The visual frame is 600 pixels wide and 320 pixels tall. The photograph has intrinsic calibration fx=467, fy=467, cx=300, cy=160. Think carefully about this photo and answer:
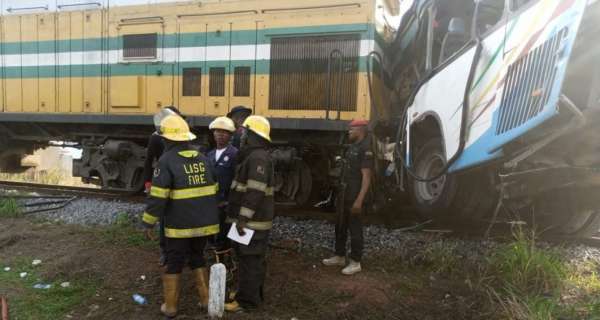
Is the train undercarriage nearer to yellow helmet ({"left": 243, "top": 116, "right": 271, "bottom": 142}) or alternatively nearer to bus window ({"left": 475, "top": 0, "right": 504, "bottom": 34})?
bus window ({"left": 475, "top": 0, "right": 504, "bottom": 34})

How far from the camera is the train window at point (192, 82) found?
758 cm

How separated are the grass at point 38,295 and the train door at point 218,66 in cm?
362

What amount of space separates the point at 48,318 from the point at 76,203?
12.9ft

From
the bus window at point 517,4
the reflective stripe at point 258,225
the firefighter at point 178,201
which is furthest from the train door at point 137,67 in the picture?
the bus window at point 517,4

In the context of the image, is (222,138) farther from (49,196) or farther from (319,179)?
(49,196)

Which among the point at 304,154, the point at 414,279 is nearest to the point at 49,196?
the point at 304,154

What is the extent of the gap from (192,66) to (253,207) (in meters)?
4.51

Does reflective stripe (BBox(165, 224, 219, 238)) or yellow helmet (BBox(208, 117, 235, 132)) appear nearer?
reflective stripe (BBox(165, 224, 219, 238))

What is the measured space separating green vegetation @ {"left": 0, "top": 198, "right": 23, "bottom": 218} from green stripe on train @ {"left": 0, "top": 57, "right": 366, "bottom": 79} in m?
2.53

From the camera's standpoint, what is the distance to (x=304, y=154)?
7.08 m

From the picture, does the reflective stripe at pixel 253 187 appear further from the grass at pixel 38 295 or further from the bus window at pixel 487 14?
the bus window at pixel 487 14

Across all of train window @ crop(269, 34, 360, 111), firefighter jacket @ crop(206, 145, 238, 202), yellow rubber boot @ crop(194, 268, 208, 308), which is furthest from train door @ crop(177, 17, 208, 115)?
yellow rubber boot @ crop(194, 268, 208, 308)

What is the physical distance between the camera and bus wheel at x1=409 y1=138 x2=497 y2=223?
17.1 feet

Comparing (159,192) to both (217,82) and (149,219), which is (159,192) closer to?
(149,219)
